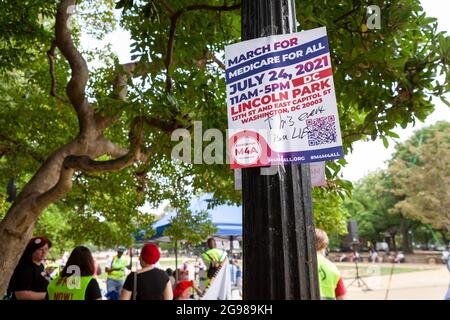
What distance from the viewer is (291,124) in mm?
1846

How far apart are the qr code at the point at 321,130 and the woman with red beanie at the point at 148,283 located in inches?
120

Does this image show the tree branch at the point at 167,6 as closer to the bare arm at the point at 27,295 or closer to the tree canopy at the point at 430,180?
the bare arm at the point at 27,295

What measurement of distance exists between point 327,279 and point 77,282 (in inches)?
95.8

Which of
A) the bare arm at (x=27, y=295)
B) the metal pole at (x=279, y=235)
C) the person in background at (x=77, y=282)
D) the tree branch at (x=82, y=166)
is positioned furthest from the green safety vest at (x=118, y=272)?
the metal pole at (x=279, y=235)

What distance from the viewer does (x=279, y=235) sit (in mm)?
1769

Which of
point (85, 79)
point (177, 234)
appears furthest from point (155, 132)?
point (177, 234)

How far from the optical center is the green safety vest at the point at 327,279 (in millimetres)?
3906

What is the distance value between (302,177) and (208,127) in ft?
9.03

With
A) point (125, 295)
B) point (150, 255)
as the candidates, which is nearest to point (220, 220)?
point (150, 255)

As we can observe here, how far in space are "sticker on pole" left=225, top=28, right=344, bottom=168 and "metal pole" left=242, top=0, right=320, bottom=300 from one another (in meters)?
0.09

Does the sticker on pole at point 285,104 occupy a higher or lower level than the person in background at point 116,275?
higher

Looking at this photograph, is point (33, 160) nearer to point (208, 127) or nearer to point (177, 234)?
point (177, 234)

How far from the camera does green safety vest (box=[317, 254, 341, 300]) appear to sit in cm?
391

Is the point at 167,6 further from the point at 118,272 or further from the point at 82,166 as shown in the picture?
the point at 118,272
